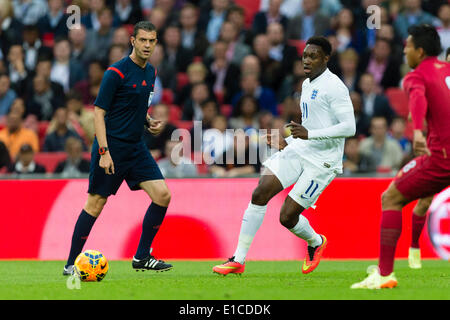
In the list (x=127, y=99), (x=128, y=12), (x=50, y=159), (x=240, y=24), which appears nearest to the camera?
(x=127, y=99)

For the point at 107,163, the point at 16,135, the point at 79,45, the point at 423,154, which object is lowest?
the point at 16,135

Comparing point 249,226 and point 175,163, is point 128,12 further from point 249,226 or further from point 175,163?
point 249,226

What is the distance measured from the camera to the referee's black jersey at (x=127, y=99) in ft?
27.2

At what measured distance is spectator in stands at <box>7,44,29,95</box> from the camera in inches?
610

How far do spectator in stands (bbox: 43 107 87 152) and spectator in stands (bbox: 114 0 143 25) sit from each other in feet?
11.7

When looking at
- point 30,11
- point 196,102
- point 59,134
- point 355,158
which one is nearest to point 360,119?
point 355,158

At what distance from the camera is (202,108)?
1372 centimetres

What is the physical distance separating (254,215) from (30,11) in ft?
32.9

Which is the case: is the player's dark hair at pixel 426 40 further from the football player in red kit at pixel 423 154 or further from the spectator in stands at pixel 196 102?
the spectator in stands at pixel 196 102

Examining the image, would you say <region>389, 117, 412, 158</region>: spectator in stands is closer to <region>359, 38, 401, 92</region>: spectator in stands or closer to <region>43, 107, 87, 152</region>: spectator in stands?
<region>359, 38, 401, 92</region>: spectator in stands

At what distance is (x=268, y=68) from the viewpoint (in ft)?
48.8

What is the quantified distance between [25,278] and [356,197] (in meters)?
4.80

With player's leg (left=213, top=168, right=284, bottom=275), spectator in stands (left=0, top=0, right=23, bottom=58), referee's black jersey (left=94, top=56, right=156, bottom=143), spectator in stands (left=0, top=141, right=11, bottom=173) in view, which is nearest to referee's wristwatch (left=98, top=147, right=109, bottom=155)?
referee's black jersey (left=94, top=56, right=156, bottom=143)

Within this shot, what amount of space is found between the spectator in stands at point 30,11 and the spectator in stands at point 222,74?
390 centimetres
